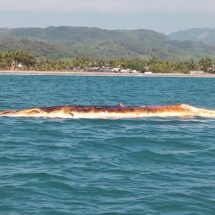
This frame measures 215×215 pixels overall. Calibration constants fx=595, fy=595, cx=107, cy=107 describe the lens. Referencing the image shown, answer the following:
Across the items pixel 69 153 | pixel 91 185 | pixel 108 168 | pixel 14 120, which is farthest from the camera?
pixel 14 120

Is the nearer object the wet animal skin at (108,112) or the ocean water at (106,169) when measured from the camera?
the ocean water at (106,169)

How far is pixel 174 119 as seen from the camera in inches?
1420

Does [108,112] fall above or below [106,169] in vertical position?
above

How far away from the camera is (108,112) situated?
3656 cm

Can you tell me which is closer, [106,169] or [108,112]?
[106,169]

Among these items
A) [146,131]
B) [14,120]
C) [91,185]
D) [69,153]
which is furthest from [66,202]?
A: [14,120]

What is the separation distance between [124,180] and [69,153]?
17.7 ft

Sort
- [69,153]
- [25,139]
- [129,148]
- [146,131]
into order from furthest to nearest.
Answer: [146,131] → [25,139] → [129,148] → [69,153]

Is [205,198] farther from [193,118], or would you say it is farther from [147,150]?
[193,118]

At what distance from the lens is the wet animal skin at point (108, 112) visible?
36062 mm

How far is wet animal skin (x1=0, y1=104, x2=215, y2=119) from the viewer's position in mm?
36062

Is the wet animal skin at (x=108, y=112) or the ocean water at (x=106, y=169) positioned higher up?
the wet animal skin at (x=108, y=112)

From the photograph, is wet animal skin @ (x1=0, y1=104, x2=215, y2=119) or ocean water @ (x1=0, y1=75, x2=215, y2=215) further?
wet animal skin @ (x1=0, y1=104, x2=215, y2=119)

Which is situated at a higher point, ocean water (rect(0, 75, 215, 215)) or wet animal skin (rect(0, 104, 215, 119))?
wet animal skin (rect(0, 104, 215, 119))
